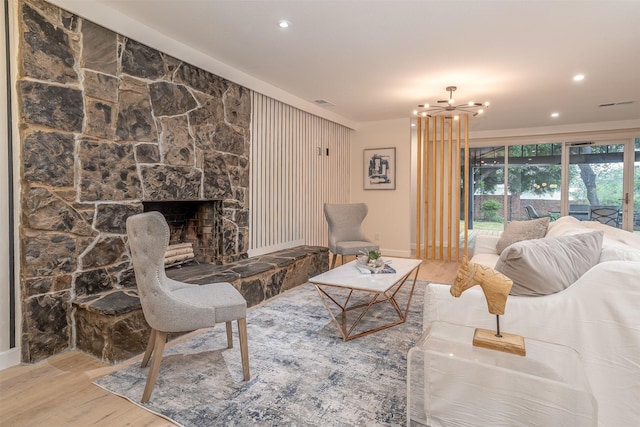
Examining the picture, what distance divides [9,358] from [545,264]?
3.19 meters

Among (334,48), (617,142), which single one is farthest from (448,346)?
(617,142)

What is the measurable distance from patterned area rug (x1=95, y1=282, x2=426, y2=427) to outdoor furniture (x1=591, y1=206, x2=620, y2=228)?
587 centimetres

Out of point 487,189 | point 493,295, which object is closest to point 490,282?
point 493,295

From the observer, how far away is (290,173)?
5062 millimetres

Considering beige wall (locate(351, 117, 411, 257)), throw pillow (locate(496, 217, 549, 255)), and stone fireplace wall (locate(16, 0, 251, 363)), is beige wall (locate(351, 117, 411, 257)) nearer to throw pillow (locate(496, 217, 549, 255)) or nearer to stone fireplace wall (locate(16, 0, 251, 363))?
throw pillow (locate(496, 217, 549, 255))

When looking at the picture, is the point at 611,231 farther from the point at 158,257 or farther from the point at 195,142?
the point at 195,142

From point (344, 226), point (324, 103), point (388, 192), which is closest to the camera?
point (344, 226)

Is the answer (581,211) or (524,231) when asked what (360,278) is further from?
→ (581,211)

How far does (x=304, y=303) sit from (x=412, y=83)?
9.40ft

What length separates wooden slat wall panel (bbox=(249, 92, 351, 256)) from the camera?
4.41 m

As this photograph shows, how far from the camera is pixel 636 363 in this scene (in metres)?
1.54

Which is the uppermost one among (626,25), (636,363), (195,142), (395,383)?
(626,25)

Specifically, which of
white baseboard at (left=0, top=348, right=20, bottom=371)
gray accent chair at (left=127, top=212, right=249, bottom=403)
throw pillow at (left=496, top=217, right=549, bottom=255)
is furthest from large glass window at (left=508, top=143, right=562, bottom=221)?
white baseboard at (left=0, top=348, right=20, bottom=371)

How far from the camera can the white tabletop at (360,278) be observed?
2.70 m
